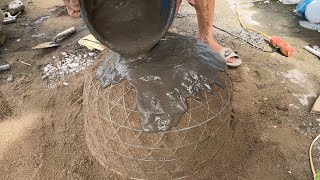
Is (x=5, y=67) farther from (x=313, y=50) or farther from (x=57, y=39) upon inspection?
(x=313, y=50)

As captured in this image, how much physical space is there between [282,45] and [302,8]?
112 cm

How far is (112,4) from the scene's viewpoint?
76.0 inches

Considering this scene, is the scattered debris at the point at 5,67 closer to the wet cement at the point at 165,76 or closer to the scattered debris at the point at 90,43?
the scattered debris at the point at 90,43

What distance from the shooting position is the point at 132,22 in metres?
1.96

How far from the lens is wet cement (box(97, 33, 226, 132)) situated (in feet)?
6.60

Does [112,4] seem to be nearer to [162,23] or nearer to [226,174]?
[162,23]

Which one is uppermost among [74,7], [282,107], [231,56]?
[74,7]

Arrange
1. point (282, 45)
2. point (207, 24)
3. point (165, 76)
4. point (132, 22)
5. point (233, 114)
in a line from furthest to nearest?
point (282, 45) < point (207, 24) < point (233, 114) < point (165, 76) < point (132, 22)

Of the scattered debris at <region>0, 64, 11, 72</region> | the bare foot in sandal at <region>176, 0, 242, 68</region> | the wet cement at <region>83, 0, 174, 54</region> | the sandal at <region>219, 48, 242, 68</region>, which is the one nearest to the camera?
the wet cement at <region>83, 0, 174, 54</region>

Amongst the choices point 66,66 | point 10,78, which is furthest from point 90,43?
point 10,78

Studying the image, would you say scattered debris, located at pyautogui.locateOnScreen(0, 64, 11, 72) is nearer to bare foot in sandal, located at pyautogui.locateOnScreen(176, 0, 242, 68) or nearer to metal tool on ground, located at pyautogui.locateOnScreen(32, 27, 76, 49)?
metal tool on ground, located at pyautogui.locateOnScreen(32, 27, 76, 49)

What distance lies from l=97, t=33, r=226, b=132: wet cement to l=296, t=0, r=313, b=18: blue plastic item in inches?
115

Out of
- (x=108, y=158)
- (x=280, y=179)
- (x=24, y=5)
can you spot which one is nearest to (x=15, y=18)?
(x=24, y=5)

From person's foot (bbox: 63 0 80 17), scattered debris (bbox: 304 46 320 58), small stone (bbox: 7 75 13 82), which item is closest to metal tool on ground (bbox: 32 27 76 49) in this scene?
small stone (bbox: 7 75 13 82)
